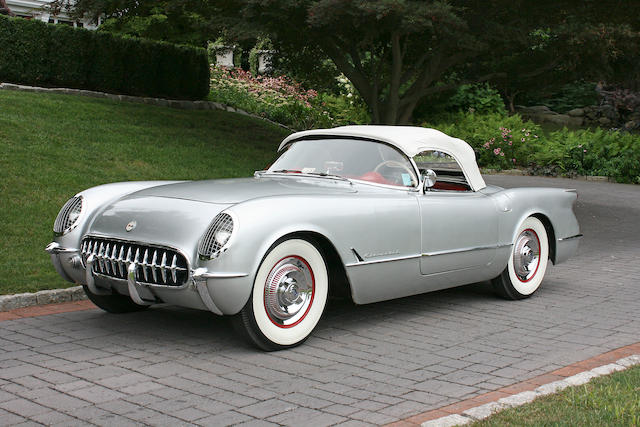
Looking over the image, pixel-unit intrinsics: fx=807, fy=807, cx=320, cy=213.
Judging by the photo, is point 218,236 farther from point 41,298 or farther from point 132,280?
point 41,298

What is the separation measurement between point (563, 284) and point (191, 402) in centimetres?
510

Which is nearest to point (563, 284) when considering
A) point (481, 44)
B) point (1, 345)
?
point (1, 345)

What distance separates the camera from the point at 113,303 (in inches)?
258

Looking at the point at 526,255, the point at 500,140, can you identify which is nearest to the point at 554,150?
the point at 500,140

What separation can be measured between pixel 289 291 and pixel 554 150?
18.6 metres

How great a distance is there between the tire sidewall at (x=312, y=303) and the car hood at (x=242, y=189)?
0.44 m

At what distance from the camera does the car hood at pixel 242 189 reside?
5.73m

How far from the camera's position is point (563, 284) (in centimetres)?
841

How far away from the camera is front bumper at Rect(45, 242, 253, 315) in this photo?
5172 millimetres

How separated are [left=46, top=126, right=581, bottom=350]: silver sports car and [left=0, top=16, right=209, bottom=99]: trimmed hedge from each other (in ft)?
38.6

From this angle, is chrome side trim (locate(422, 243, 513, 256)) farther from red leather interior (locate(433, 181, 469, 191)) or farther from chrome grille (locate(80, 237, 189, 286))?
chrome grille (locate(80, 237, 189, 286))

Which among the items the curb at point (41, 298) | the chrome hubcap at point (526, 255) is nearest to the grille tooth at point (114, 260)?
the curb at point (41, 298)

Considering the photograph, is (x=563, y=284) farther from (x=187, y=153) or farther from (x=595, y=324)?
(x=187, y=153)

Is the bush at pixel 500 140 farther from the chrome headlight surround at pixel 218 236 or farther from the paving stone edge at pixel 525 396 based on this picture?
the chrome headlight surround at pixel 218 236
